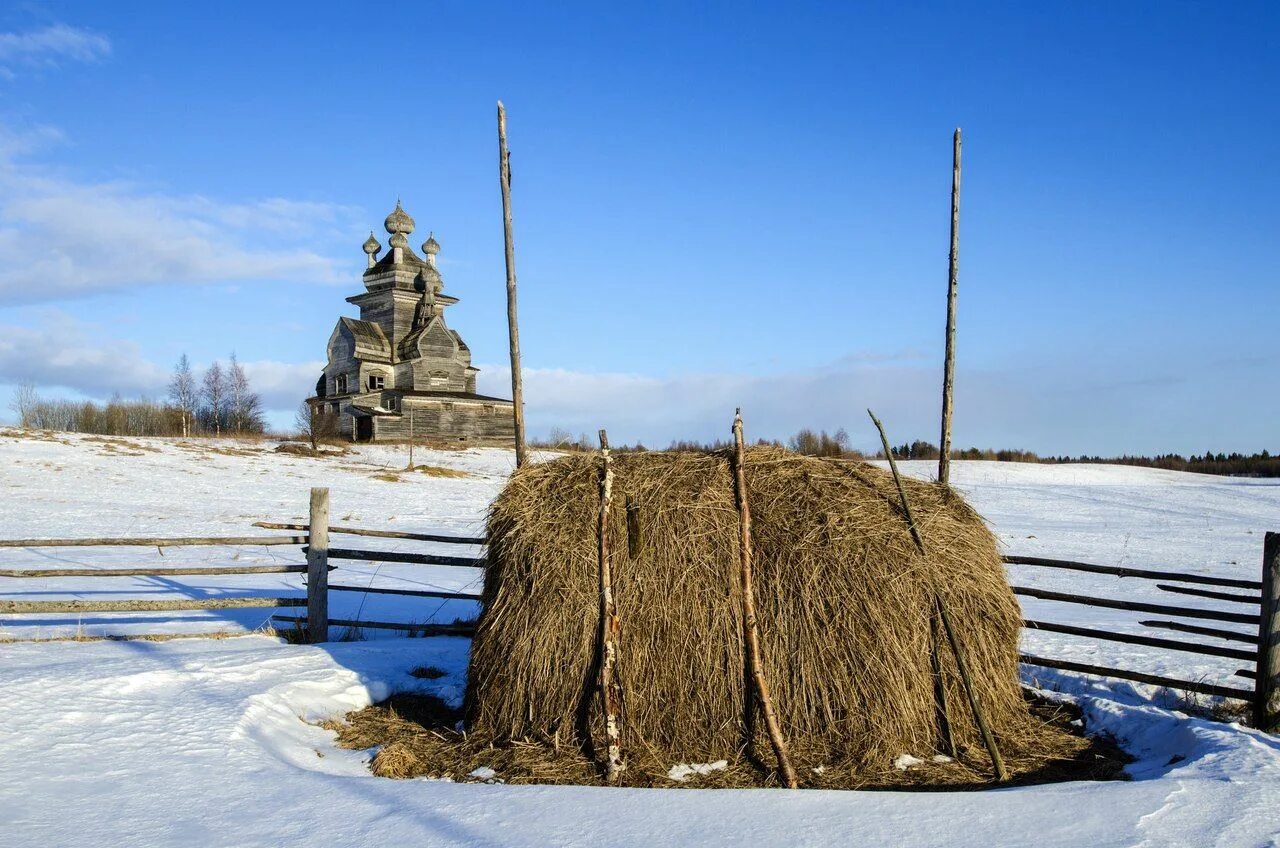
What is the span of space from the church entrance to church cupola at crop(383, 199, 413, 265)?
8493 millimetres

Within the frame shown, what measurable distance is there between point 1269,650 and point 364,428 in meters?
41.9

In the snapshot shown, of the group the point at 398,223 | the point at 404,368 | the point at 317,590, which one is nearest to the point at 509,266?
the point at 317,590

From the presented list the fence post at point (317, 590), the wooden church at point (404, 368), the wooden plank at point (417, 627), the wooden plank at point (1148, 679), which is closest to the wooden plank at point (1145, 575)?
the wooden plank at point (1148, 679)

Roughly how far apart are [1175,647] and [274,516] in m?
18.1

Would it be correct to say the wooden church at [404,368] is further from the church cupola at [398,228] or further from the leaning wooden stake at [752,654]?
the leaning wooden stake at [752,654]

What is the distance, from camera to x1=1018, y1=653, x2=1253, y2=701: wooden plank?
7031 millimetres

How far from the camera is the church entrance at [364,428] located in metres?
43.7

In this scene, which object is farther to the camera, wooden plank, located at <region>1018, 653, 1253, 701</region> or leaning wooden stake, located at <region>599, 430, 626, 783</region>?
wooden plank, located at <region>1018, 653, 1253, 701</region>

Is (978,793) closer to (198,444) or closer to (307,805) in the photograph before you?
(307,805)

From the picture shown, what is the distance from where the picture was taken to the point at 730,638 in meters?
6.04

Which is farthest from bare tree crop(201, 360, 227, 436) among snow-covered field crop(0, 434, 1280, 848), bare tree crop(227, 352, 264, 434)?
snow-covered field crop(0, 434, 1280, 848)

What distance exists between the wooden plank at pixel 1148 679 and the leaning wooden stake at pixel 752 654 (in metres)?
2.58

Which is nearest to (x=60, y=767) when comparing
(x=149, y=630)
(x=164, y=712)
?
(x=164, y=712)

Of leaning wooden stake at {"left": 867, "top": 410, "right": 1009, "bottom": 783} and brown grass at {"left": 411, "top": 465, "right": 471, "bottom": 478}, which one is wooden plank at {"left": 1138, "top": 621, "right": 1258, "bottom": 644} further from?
brown grass at {"left": 411, "top": 465, "right": 471, "bottom": 478}
